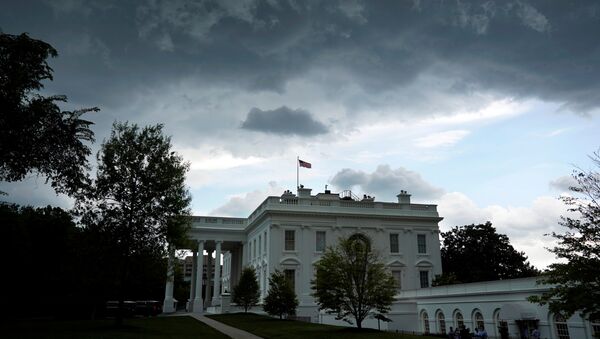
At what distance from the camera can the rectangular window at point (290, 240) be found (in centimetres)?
5306

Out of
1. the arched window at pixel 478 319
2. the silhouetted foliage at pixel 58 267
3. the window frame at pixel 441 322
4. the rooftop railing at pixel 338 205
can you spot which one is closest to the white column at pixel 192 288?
the silhouetted foliage at pixel 58 267

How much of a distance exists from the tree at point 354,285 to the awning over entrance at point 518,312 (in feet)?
22.1

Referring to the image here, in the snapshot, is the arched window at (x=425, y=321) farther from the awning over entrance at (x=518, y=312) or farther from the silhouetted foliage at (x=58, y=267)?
the silhouetted foliage at (x=58, y=267)

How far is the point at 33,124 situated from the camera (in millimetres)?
21344

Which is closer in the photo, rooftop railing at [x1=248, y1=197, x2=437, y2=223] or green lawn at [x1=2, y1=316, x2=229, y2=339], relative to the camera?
green lawn at [x1=2, y1=316, x2=229, y2=339]

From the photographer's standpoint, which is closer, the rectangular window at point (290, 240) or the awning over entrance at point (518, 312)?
the awning over entrance at point (518, 312)

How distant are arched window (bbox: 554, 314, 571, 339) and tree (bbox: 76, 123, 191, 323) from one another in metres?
24.0

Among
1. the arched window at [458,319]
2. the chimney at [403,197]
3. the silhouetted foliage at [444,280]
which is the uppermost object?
the chimney at [403,197]

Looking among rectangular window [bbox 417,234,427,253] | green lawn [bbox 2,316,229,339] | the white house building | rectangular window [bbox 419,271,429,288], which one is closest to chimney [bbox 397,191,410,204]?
the white house building

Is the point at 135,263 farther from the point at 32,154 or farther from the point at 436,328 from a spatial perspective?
the point at 436,328

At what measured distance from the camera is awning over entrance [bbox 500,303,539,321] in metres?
28.8

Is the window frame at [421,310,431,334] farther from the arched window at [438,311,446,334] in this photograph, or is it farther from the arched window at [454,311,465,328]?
Answer: the arched window at [454,311,465,328]

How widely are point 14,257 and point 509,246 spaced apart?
5911 cm

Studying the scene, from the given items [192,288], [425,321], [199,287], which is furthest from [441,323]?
[192,288]
